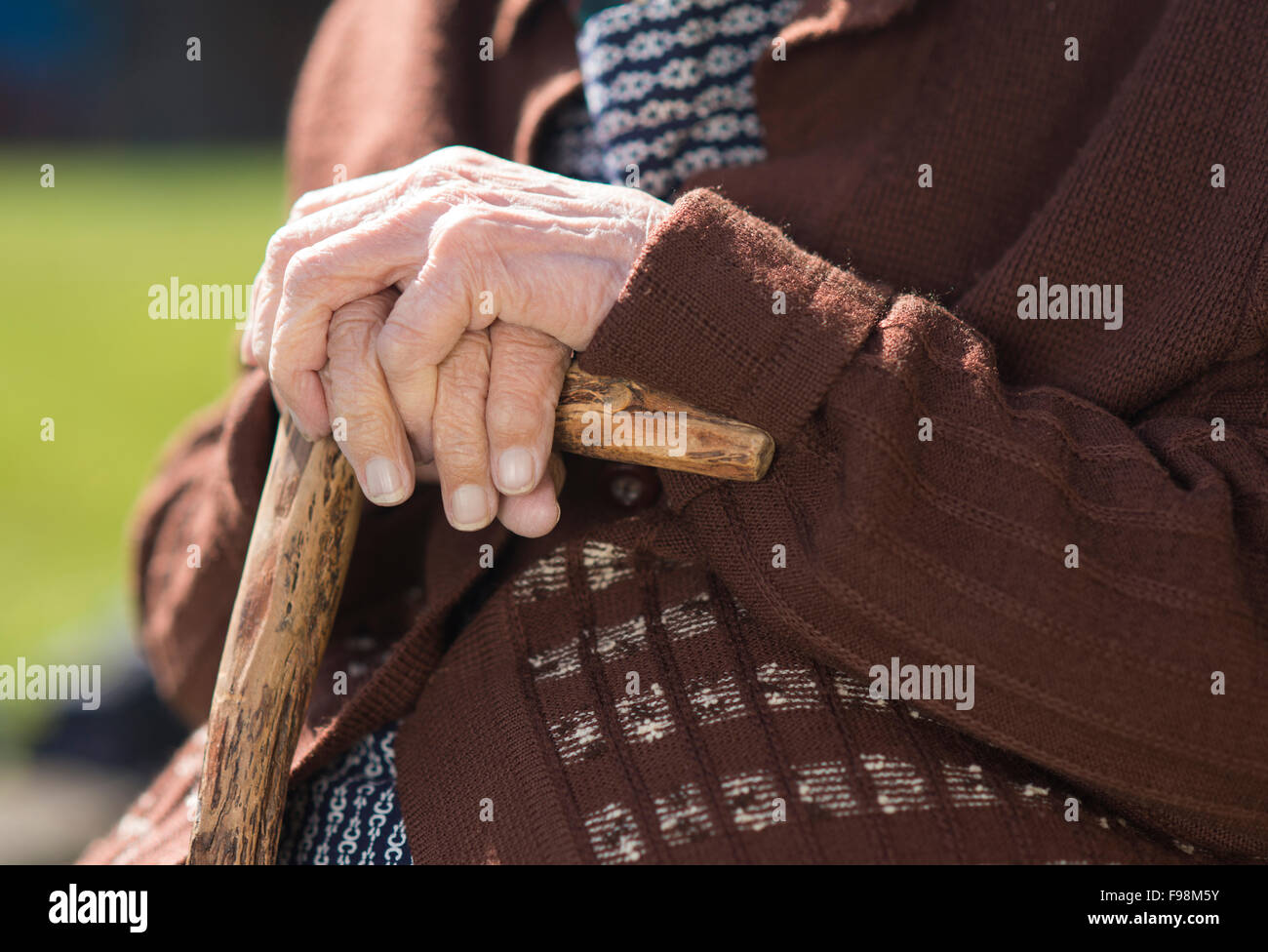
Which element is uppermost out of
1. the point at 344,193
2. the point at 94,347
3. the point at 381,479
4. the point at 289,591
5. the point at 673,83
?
the point at 673,83

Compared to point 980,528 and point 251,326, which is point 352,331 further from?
point 980,528

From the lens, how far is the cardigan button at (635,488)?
1114mm

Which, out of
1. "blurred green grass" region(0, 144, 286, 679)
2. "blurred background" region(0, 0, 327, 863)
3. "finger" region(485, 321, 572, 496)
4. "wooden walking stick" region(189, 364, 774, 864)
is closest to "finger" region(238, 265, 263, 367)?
"wooden walking stick" region(189, 364, 774, 864)

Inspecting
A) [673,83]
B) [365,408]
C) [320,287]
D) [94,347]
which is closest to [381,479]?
[365,408]

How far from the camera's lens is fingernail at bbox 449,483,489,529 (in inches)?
37.8

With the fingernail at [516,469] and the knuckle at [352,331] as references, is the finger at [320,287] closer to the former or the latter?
the knuckle at [352,331]

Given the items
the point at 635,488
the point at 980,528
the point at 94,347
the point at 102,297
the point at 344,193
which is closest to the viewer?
the point at 980,528

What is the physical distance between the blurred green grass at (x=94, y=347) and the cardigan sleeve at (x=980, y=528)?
5.39ft

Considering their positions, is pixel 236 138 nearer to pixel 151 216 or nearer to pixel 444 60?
pixel 151 216

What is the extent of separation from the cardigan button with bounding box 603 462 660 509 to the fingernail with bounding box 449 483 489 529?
20cm

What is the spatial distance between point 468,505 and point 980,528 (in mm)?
460

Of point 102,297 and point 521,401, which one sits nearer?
point 521,401

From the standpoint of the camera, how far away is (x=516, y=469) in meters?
0.95

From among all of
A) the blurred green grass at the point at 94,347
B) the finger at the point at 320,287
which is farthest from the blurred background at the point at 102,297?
the finger at the point at 320,287
